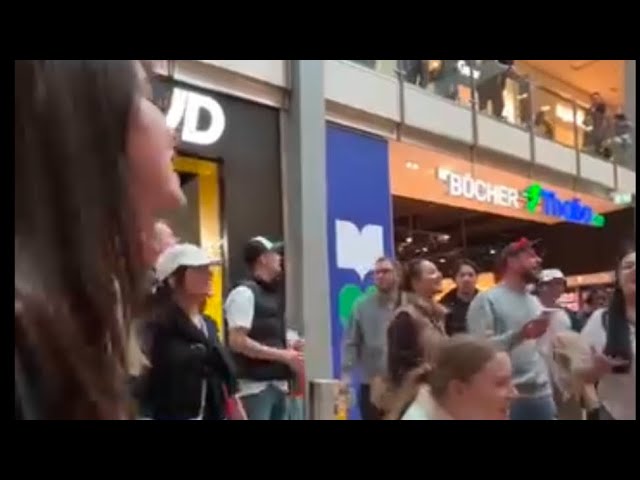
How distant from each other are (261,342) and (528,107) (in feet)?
9.56

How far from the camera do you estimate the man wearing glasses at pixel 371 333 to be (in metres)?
2.95

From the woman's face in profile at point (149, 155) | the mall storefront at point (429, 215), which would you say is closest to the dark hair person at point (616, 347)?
the mall storefront at point (429, 215)

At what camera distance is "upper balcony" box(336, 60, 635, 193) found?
13.4ft

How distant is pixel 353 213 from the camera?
3977 mm

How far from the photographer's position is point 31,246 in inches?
21.4

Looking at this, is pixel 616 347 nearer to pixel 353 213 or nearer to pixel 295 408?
pixel 295 408

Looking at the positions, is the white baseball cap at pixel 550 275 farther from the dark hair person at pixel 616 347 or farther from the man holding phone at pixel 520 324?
the dark hair person at pixel 616 347

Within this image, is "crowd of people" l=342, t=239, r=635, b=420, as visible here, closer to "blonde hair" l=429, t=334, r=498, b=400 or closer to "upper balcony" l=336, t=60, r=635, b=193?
"blonde hair" l=429, t=334, r=498, b=400

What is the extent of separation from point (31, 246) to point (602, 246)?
12.5ft

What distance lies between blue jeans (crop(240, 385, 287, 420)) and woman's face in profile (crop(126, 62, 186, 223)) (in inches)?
74.7

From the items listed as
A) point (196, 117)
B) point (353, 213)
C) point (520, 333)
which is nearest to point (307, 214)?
point (353, 213)
